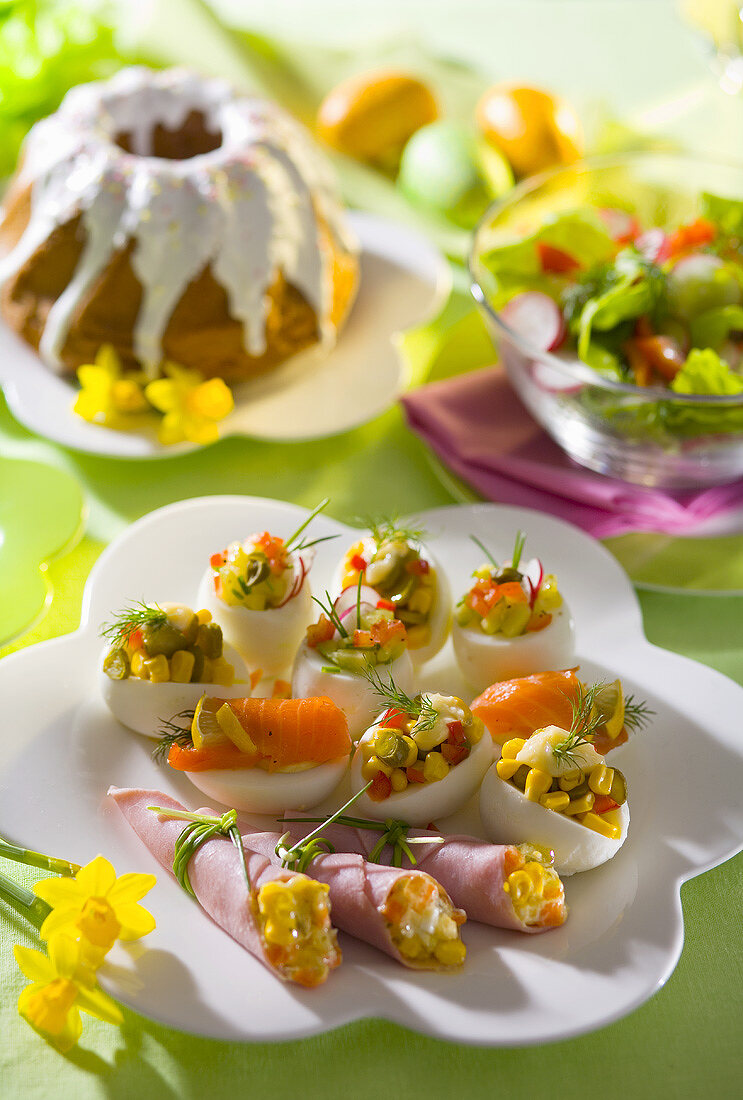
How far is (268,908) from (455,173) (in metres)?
1.84

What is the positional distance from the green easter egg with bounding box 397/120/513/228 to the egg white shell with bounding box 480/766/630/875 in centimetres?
160

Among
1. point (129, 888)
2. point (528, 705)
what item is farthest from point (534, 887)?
point (129, 888)

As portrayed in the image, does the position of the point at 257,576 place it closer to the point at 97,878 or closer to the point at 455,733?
the point at 455,733

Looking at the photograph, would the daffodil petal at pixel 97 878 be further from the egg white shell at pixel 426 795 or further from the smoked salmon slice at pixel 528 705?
the smoked salmon slice at pixel 528 705

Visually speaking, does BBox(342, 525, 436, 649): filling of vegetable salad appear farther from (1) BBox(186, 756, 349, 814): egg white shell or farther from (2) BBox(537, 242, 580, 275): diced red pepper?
(2) BBox(537, 242, 580, 275): diced red pepper

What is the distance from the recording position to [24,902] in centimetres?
134

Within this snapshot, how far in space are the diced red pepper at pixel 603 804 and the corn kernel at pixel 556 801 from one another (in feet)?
0.14

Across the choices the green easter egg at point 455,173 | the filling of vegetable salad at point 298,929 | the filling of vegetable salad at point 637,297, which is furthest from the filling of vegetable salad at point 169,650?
the green easter egg at point 455,173

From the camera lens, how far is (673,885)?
1.32 metres

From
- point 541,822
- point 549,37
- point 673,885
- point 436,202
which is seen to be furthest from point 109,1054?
point 549,37

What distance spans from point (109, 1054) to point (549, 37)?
2.99 m

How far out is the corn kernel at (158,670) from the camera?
145cm

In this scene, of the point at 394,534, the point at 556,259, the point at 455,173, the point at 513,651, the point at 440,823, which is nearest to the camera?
the point at 440,823

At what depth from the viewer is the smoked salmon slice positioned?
1.42 meters
